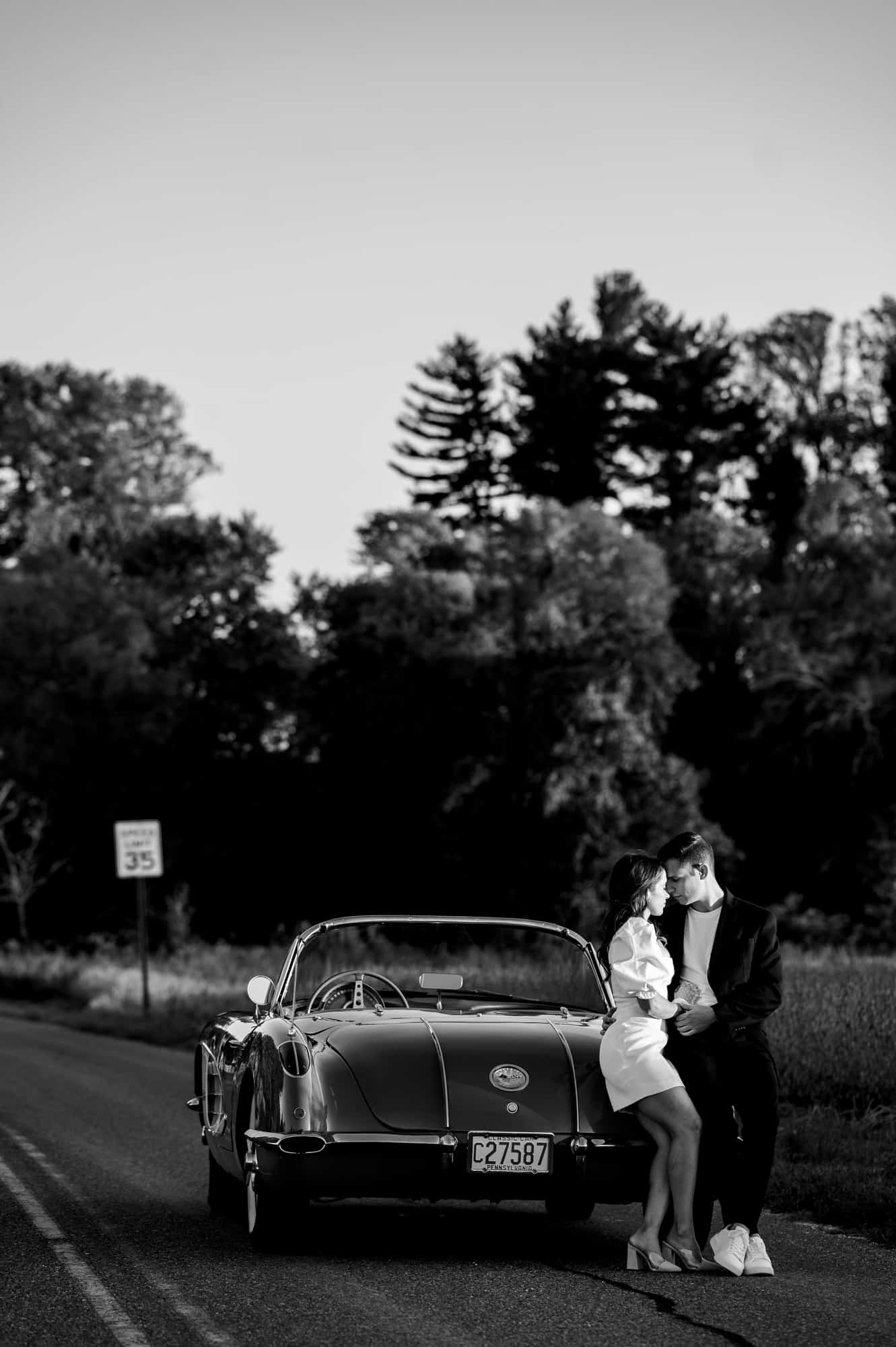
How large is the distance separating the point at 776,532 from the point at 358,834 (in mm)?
17216

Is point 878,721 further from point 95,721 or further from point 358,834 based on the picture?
point 95,721

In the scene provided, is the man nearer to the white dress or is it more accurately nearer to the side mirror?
the white dress

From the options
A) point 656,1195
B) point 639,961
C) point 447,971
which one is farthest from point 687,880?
point 447,971

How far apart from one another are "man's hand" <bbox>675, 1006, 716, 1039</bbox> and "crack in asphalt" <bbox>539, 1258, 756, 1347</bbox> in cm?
102

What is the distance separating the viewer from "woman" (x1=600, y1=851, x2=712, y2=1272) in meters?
8.00

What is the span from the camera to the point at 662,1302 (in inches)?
294

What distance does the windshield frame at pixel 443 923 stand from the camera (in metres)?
9.48

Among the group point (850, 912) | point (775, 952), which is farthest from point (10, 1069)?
Result: point (850, 912)

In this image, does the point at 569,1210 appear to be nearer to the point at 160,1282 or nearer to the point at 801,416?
the point at 160,1282

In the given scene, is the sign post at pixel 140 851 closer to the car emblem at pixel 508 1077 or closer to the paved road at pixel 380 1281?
the paved road at pixel 380 1281

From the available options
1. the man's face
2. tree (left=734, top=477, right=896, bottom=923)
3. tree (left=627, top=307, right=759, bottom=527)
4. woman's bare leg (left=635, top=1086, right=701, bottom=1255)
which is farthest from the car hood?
tree (left=627, top=307, right=759, bottom=527)

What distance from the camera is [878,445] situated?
6350 centimetres

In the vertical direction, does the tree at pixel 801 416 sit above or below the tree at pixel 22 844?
above

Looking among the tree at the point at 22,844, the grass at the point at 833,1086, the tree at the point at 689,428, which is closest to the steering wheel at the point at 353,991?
the grass at the point at 833,1086
